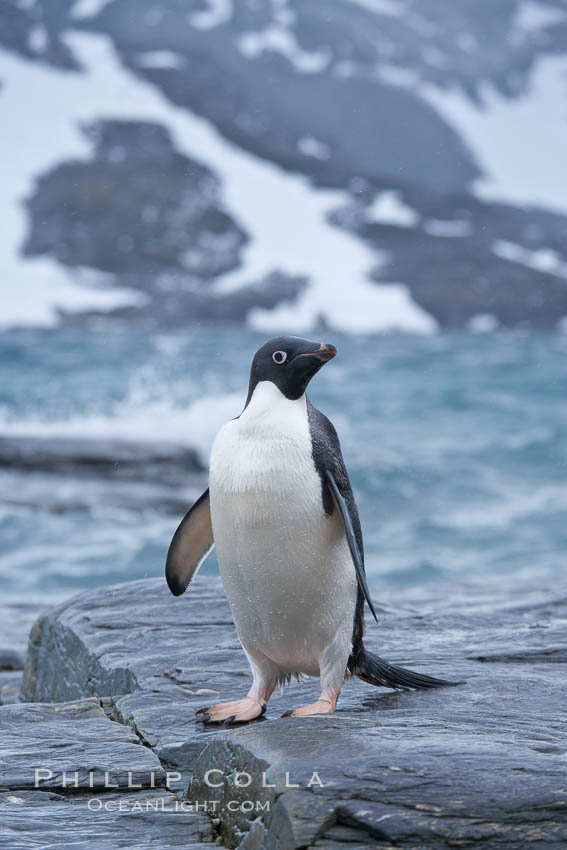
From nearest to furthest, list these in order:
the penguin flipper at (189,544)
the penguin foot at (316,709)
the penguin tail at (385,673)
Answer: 1. the penguin foot at (316,709)
2. the penguin tail at (385,673)
3. the penguin flipper at (189,544)

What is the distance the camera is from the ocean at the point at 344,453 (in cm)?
863

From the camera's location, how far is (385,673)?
2.52m

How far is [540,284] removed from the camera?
3797cm

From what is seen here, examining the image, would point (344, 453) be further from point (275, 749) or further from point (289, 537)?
point (275, 749)

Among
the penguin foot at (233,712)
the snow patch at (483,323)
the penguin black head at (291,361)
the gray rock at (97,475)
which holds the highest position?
the snow patch at (483,323)

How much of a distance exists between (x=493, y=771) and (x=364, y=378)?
19.2 metres

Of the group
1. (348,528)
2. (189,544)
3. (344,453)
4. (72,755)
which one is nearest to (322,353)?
(348,528)

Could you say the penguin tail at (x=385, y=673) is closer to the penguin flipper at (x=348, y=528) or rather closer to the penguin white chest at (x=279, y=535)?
the penguin white chest at (x=279, y=535)

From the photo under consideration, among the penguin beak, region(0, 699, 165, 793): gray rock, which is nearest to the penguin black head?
the penguin beak

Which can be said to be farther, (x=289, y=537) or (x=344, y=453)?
(x=344, y=453)

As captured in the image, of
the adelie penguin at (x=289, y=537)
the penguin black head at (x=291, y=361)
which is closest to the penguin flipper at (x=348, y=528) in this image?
the adelie penguin at (x=289, y=537)

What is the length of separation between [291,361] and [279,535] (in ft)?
1.30

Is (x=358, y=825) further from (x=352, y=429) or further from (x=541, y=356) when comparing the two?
(x=541, y=356)

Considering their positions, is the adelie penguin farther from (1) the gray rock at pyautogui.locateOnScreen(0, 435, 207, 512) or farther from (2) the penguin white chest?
Result: (1) the gray rock at pyautogui.locateOnScreen(0, 435, 207, 512)
